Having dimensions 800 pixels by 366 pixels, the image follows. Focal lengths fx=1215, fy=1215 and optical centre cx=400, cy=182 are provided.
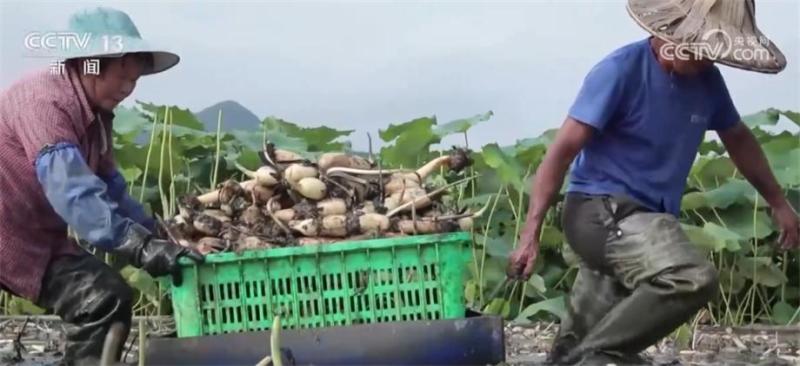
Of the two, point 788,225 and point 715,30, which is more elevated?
point 715,30

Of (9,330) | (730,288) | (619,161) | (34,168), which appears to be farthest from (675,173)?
(9,330)

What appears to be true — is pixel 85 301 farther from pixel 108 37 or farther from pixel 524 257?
pixel 524 257

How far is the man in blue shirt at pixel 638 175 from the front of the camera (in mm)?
3520

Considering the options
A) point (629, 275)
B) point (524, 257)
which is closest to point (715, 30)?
point (629, 275)

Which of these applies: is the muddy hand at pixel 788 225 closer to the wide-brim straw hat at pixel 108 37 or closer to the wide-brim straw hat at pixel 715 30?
the wide-brim straw hat at pixel 715 30

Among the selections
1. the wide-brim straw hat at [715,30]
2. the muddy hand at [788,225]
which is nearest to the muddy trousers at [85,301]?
the wide-brim straw hat at [715,30]

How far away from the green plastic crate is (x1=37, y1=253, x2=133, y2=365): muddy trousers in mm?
292

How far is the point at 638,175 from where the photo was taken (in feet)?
12.0

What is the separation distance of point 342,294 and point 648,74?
1.14 metres

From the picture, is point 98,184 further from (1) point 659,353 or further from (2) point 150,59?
(1) point 659,353

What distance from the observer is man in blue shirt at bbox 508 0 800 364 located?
3.52 meters

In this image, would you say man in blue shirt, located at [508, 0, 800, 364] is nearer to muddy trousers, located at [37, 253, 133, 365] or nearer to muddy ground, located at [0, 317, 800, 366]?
muddy ground, located at [0, 317, 800, 366]

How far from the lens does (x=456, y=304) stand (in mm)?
3299

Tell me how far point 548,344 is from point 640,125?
60.8 inches
